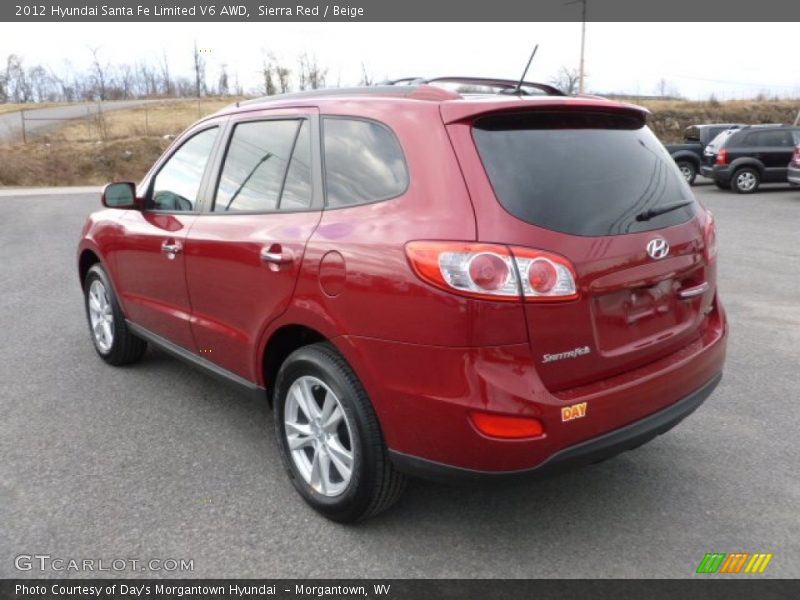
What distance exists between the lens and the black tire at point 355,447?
2652 millimetres

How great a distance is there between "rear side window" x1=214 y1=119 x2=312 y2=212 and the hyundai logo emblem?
4.69ft

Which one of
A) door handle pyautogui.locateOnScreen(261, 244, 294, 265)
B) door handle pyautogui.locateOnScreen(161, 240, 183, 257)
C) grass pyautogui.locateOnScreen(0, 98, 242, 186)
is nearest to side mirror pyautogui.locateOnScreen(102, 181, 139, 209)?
door handle pyautogui.locateOnScreen(161, 240, 183, 257)

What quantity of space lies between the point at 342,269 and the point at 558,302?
0.84m

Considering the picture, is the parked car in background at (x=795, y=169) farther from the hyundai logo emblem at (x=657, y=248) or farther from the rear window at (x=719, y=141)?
the hyundai logo emblem at (x=657, y=248)

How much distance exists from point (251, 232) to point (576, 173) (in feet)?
4.95

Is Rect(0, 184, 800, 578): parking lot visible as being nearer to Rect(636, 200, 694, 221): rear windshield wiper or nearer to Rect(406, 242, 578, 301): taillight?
Rect(406, 242, 578, 301): taillight

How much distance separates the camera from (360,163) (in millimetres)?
2820

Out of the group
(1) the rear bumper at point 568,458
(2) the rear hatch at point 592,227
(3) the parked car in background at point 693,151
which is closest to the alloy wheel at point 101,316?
(1) the rear bumper at point 568,458

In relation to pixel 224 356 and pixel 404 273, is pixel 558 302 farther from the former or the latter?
pixel 224 356

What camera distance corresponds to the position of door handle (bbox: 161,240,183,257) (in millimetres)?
3803

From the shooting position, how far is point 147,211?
431 cm

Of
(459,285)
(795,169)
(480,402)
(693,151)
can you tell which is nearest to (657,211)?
(459,285)

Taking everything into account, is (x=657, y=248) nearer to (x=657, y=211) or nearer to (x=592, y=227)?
(x=657, y=211)

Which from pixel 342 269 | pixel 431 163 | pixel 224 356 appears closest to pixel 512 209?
pixel 431 163
